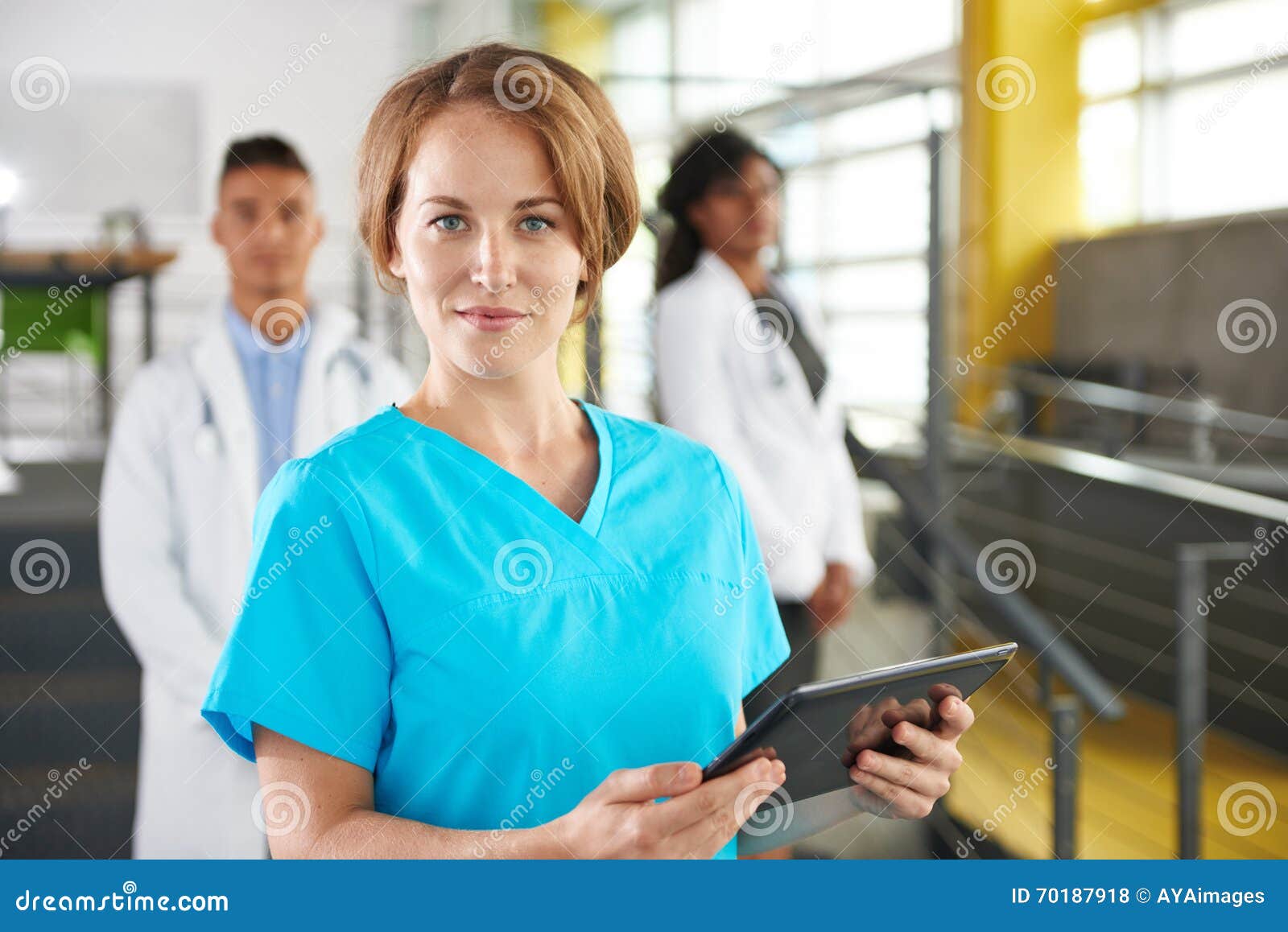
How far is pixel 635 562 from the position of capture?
2.17ft

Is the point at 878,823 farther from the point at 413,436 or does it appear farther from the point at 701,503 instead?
the point at 413,436

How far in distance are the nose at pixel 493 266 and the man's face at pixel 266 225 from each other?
2.79 ft

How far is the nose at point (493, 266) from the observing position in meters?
0.61

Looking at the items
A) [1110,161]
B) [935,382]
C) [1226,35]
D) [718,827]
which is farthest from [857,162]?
[718,827]

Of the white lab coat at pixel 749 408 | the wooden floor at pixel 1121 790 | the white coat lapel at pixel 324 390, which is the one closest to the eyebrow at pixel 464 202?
the white coat lapel at pixel 324 390

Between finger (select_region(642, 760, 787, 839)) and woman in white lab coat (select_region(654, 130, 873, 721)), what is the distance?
958 millimetres

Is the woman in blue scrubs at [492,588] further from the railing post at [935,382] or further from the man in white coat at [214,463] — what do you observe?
the railing post at [935,382]

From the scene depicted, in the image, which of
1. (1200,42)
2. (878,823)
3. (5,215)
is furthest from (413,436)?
(1200,42)

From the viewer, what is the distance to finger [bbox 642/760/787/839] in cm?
54

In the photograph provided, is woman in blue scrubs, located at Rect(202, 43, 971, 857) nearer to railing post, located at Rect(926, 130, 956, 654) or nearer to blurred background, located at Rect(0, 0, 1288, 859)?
blurred background, located at Rect(0, 0, 1288, 859)

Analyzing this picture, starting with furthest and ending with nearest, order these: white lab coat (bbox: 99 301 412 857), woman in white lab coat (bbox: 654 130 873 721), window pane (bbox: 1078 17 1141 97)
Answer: window pane (bbox: 1078 17 1141 97), woman in white lab coat (bbox: 654 130 873 721), white lab coat (bbox: 99 301 412 857)

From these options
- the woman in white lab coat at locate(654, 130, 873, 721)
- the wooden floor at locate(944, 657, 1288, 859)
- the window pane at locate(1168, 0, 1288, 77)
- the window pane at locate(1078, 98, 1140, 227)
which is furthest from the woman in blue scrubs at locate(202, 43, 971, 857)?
the window pane at locate(1078, 98, 1140, 227)

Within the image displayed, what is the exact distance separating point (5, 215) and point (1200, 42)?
11.8ft

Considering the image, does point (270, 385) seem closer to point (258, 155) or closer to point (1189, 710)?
point (258, 155)
